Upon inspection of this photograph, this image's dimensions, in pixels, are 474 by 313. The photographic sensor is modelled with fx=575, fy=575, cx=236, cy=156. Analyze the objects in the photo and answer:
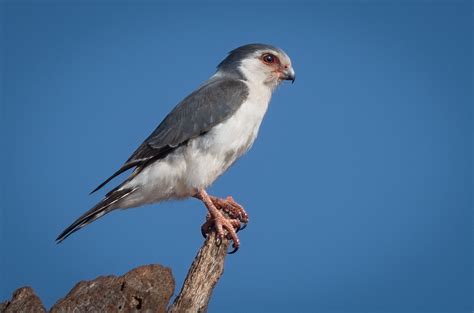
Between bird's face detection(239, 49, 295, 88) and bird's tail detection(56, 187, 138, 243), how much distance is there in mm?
2246

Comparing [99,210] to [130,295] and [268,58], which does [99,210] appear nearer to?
[130,295]

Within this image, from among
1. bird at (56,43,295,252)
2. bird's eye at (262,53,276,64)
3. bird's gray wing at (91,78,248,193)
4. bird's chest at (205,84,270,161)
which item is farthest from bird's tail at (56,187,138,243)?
bird's eye at (262,53,276,64)

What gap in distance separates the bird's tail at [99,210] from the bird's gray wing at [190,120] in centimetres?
24

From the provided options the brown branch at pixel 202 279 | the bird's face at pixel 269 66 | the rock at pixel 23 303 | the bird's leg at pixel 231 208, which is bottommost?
the rock at pixel 23 303

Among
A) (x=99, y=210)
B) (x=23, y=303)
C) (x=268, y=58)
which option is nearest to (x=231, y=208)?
(x=99, y=210)

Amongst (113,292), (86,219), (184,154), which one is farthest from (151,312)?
(184,154)

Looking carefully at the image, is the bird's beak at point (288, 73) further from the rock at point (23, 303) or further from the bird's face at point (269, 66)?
the rock at point (23, 303)

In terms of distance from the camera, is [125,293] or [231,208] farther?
[231,208]

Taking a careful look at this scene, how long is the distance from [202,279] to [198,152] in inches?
67.6

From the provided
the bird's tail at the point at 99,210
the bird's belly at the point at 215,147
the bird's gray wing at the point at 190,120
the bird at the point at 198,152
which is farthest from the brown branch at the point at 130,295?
the bird's gray wing at the point at 190,120

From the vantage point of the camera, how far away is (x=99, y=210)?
6551 mm

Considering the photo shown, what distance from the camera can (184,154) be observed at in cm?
692

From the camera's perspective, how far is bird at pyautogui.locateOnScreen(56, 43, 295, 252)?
269 inches

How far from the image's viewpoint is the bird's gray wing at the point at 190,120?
6.89 m
